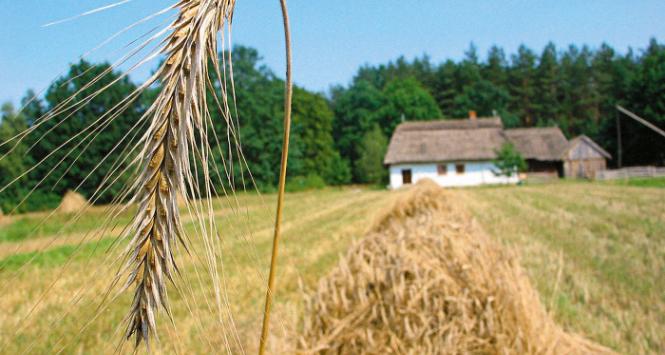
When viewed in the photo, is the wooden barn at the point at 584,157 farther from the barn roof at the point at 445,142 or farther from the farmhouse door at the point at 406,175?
the farmhouse door at the point at 406,175

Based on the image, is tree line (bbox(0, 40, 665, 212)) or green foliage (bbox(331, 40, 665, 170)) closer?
tree line (bbox(0, 40, 665, 212))

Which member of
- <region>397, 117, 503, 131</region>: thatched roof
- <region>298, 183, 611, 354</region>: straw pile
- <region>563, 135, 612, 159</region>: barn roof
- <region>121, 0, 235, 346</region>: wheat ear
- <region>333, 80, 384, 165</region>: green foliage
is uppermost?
<region>333, 80, 384, 165</region>: green foliage

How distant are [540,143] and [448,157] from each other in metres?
12.7

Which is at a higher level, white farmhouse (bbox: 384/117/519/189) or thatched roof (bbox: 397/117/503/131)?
thatched roof (bbox: 397/117/503/131)

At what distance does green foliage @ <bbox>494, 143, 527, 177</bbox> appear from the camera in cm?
4088

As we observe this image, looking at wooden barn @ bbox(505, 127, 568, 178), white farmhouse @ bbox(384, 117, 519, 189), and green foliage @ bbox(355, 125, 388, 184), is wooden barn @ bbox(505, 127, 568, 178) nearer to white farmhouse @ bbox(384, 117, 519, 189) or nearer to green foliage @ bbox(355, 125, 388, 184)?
white farmhouse @ bbox(384, 117, 519, 189)

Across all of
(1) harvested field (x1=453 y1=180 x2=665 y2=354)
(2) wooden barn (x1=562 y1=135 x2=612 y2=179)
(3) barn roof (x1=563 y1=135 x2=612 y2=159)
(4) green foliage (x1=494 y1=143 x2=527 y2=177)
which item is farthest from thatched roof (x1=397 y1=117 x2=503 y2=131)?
(1) harvested field (x1=453 y1=180 x2=665 y2=354)

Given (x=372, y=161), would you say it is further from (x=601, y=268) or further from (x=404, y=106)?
(x=601, y=268)

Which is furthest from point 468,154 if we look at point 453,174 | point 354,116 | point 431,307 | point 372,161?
point 431,307

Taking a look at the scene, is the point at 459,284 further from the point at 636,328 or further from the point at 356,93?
the point at 356,93

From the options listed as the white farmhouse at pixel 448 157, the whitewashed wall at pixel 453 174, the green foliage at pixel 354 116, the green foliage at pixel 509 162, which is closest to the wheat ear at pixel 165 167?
the green foliage at pixel 509 162

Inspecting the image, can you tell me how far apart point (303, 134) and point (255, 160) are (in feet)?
38.0

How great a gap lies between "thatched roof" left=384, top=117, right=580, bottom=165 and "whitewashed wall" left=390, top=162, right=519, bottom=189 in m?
0.70

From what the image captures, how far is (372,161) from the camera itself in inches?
1953
